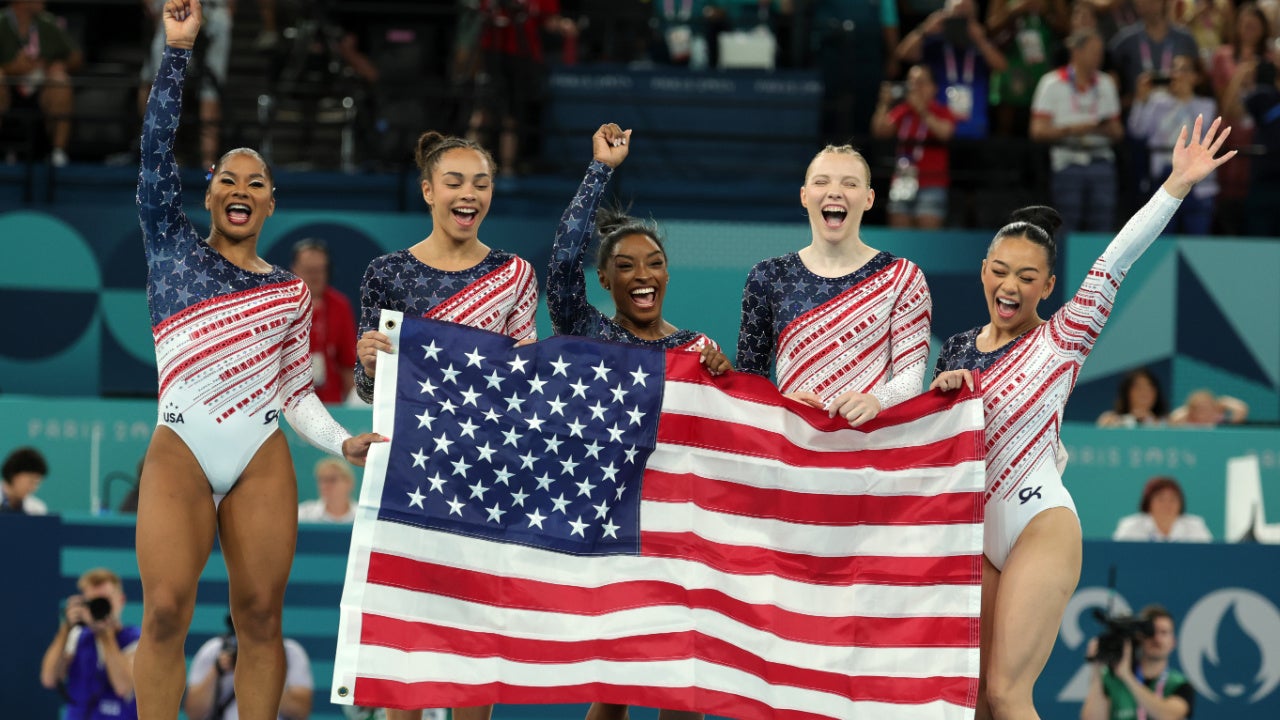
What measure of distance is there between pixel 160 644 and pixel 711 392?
1983 mm

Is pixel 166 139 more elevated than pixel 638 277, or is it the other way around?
pixel 166 139

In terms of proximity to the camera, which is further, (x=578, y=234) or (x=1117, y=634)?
(x=1117, y=634)

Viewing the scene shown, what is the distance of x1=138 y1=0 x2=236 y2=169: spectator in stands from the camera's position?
11242 mm

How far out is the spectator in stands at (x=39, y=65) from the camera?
11.5 m

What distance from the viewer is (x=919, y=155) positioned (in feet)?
36.1

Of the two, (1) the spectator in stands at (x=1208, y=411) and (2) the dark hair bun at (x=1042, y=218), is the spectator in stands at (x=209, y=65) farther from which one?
(2) the dark hair bun at (x=1042, y=218)

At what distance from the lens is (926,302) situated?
585 centimetres

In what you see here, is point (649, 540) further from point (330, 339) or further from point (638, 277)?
point (330, 339)

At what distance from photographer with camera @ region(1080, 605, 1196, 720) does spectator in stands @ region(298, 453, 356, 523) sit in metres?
3.91

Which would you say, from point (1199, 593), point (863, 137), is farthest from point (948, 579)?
point (863, 137)

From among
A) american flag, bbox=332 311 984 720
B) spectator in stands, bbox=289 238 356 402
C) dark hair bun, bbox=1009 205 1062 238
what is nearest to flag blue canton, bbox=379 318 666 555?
american flag, bbox=332 311 984 720

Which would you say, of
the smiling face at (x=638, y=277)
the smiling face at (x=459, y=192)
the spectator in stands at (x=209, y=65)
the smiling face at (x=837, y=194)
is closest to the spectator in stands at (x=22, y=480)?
the spectator in stands at (x=209, y=65)

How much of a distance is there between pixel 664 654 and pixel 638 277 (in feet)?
4.44

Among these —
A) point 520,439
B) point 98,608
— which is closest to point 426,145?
point 520,439
